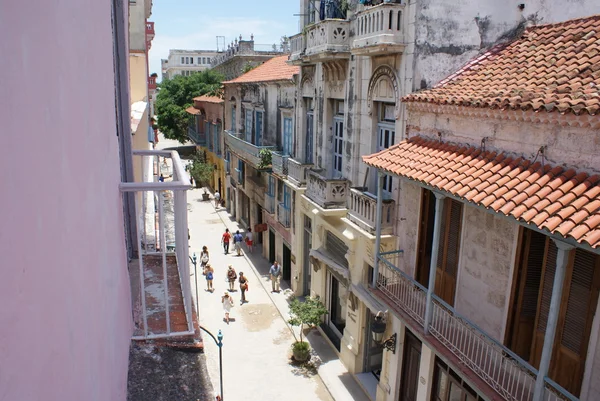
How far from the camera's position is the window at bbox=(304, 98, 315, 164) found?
57.3 ft

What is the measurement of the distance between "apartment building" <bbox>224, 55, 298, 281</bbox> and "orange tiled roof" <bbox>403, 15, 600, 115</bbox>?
364 inches

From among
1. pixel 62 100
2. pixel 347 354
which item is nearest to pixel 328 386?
pixel 347 354

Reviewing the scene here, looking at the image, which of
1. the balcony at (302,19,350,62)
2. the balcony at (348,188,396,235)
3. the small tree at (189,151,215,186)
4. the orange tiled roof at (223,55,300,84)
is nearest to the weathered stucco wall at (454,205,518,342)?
the balcony at (348,188,396,235)

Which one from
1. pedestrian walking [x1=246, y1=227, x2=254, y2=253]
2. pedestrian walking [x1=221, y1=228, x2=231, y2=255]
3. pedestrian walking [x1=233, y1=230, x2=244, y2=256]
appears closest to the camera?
pedestrian walking [x1=221, y1=228, x2=231, y2=255]

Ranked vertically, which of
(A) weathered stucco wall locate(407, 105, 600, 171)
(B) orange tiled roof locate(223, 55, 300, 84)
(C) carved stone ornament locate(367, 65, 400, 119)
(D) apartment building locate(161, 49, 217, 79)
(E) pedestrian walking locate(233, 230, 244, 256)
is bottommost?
(E) pedestrian walking locate(233, 230, 244, 256)

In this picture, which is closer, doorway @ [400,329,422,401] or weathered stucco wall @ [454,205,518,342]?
weathered stucco wall @ [454,205,518,342]

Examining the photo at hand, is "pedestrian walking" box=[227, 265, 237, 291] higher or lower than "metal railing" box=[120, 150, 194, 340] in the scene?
lower

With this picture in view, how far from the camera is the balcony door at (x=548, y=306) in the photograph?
6.54 meters

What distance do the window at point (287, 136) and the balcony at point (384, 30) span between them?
8.30 m

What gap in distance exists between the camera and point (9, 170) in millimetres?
1157

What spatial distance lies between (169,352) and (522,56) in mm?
8499

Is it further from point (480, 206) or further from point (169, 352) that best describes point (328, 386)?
point (169, 352)

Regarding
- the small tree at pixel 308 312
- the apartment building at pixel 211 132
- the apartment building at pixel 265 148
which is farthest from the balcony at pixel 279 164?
the apartment building at pixel 211 132

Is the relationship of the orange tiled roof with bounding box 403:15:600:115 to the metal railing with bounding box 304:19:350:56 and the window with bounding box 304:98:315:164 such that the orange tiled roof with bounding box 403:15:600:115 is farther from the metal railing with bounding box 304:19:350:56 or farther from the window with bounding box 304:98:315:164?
the window with bounding box 304:98:315:164
